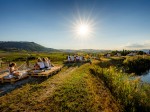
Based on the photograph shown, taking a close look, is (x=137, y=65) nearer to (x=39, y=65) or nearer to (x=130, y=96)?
(x=130, y=96)

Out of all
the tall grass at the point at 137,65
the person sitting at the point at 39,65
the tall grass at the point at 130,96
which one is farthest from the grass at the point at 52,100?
the tall grass at the point at 137,65

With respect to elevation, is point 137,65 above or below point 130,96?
below

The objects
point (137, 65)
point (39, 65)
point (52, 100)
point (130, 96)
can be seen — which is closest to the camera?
point (52, 100)

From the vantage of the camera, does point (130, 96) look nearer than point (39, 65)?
Yes

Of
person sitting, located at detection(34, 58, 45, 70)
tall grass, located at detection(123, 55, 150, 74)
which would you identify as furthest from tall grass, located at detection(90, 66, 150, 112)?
tall grass, located at detection(123, 55, 150, 74)

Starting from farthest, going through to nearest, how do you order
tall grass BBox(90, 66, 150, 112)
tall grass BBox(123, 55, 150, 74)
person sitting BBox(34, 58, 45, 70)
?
1. tall grass BBox(123, 55, 150, 74)
2. person sitting BBox(34, 58, 45, 70)
3. tall grass BBox(90, 66, 150, 112)

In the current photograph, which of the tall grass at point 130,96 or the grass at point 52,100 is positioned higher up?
the grass at point 52,100

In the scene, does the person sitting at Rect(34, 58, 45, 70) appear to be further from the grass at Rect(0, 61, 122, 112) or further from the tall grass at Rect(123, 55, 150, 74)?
the tall grass at Rect(123, 55, 150, 74)

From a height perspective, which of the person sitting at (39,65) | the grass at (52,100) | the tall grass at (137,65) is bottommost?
the tall grass at (137,65)

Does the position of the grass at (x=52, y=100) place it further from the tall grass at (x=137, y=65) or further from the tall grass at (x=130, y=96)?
the tall grass at (x=137, y=65)

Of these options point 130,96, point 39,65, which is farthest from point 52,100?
point 39,65

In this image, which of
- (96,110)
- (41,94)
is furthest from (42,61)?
(96,110)

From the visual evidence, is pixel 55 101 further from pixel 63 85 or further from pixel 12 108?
pixel 63 85

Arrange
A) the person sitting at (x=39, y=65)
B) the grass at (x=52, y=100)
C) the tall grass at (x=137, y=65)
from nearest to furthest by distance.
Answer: the grass at (x=52, y=100) → the person sitting at (x=39, y=65) → the tall grass at (x=137, y=65)
